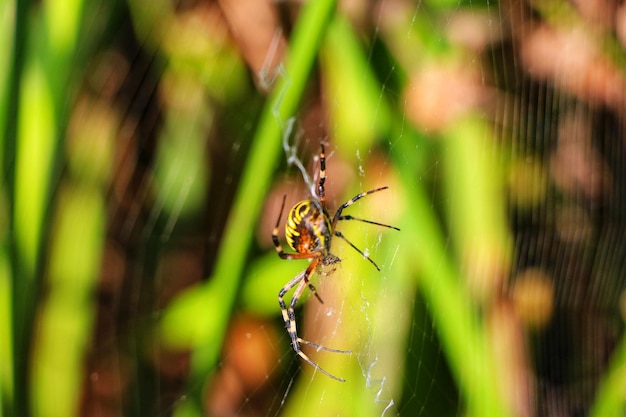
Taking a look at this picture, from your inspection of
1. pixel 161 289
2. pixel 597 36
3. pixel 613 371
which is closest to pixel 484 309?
pixel 613 371

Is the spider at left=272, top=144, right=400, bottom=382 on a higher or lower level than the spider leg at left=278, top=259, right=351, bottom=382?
higher

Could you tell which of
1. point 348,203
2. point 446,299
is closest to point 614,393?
point 446,299

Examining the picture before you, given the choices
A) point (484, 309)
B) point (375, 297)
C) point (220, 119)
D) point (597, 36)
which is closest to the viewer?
point (375, 297)

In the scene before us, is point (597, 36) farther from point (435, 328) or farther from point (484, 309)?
point (435, 328)

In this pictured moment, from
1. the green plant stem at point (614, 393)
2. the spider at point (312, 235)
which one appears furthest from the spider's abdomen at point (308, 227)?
the green plant stem at point (614, 393)

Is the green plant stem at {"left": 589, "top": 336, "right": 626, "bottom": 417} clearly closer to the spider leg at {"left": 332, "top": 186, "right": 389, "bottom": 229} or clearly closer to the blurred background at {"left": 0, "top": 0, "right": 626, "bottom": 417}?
the blurred background at {"left": 0, "top": 0, "right": 626, "bottom": 417}

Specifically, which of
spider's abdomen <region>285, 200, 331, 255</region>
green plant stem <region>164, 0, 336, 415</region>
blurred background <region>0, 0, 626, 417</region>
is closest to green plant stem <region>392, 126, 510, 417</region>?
blurred background <region>0, 0, 626, 417</region>
